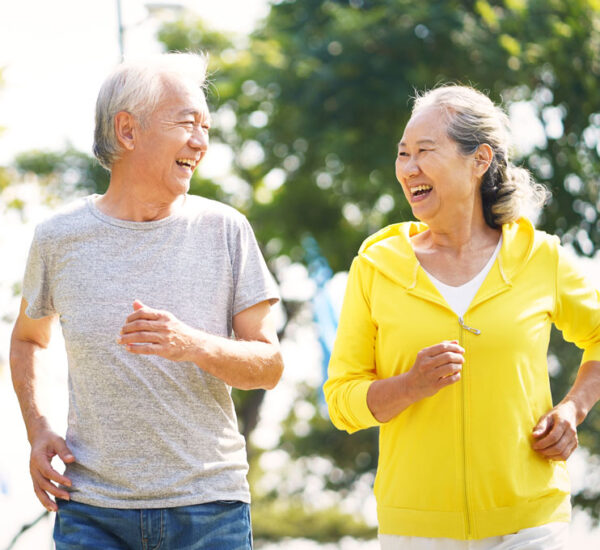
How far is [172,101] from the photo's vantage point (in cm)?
320

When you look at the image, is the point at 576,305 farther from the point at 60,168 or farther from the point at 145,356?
the point at 60,168

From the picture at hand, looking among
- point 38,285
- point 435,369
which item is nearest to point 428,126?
point 435,369

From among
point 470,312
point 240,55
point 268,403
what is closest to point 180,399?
point 470,312

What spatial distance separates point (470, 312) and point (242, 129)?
15.1 meters

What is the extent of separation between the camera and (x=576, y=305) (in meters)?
3.30

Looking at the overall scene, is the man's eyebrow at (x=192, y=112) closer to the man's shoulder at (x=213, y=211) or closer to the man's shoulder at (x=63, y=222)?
the man's shoulder at (x=213, y=211)

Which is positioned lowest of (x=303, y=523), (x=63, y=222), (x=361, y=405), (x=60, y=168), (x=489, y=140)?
(x=303, y=523)

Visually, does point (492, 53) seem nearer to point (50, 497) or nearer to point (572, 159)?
Result: point (572, 159)

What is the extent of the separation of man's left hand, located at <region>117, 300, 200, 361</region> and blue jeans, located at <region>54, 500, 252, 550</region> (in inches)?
19.5

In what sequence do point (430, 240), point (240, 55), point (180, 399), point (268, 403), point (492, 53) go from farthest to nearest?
1. point (268, 403)
2. point (240, 55)
3. point (492, 53)
4. point (430, 240)
5. point (180, 399)

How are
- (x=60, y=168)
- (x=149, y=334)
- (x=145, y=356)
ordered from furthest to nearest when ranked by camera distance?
1. (x=60, y=168)
2. (x=145, y=356)
3. (x=149, y=334)

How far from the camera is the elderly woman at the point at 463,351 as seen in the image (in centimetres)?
305

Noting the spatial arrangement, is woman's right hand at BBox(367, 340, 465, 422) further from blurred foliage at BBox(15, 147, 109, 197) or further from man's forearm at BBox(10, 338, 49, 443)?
blurred foliage at BBox(15, 147, 109, 197)

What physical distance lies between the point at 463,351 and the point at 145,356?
942 mm
